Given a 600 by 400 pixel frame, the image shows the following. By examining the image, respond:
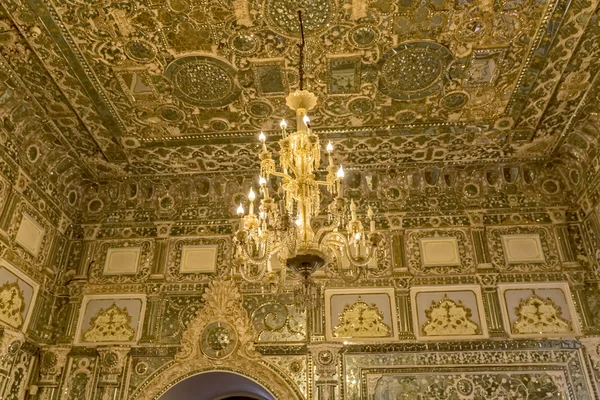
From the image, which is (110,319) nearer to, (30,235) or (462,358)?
(30,235)

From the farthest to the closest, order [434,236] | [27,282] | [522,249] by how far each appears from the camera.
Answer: [434,236], [522,249], [27,282]

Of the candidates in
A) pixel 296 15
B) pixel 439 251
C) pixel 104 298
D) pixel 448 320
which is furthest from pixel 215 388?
pixel 296 15

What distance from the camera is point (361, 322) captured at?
246 inches

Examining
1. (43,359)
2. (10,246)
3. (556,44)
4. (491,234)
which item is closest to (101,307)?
(43,359)

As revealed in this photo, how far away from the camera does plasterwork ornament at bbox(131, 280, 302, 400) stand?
6.03 m

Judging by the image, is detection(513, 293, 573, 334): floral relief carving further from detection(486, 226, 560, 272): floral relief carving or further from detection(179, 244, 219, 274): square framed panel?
detection(179, 244, 219, 274): square framed panel

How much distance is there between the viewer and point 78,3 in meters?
4.63

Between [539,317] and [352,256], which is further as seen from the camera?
[539,317]

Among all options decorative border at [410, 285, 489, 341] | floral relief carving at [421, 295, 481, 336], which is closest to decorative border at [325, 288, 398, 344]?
decorative border at [410, 285, 489, 341]

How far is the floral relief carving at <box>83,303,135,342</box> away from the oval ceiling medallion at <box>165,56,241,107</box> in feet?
9.45

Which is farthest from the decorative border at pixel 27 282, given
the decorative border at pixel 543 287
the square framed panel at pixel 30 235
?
the decorative border at pixel 543 287

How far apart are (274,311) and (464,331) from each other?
2.32 m

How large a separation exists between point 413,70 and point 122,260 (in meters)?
4.51

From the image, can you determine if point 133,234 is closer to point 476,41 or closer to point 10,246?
point 10,246
